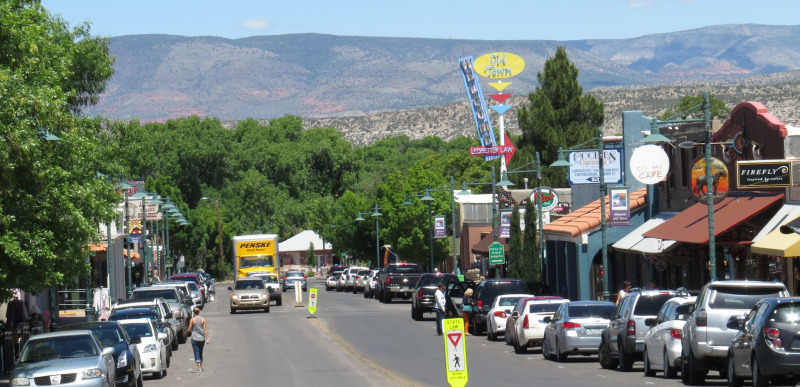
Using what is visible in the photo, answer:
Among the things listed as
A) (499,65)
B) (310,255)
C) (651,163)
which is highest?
(499,65)

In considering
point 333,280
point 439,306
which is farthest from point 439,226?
point 439,306

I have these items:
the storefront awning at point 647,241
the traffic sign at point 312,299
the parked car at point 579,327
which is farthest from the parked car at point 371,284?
the parked car at point 579,327

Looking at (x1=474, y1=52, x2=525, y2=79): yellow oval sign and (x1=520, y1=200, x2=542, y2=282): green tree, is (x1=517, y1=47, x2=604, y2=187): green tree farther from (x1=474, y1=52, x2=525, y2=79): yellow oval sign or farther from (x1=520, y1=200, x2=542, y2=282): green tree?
(x1=520, y1=200, x2=542, y2=282): green tree

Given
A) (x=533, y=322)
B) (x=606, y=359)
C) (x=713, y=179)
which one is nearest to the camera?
(x=606, y=359)

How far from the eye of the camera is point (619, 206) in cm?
3791

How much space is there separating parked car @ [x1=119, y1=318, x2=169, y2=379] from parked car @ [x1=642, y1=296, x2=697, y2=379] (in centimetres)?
1111

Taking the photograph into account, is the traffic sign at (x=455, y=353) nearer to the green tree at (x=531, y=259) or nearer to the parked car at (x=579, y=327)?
the parked car at (x=579, y=327)

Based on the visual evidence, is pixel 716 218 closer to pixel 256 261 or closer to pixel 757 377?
pixel 757 377

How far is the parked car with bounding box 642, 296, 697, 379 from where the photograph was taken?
72.3 ft

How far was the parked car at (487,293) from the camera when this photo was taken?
129 feet

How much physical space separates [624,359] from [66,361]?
37.0 feet

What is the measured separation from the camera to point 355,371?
2633cm

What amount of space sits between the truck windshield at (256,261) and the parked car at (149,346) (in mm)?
43384

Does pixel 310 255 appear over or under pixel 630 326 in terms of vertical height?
over
